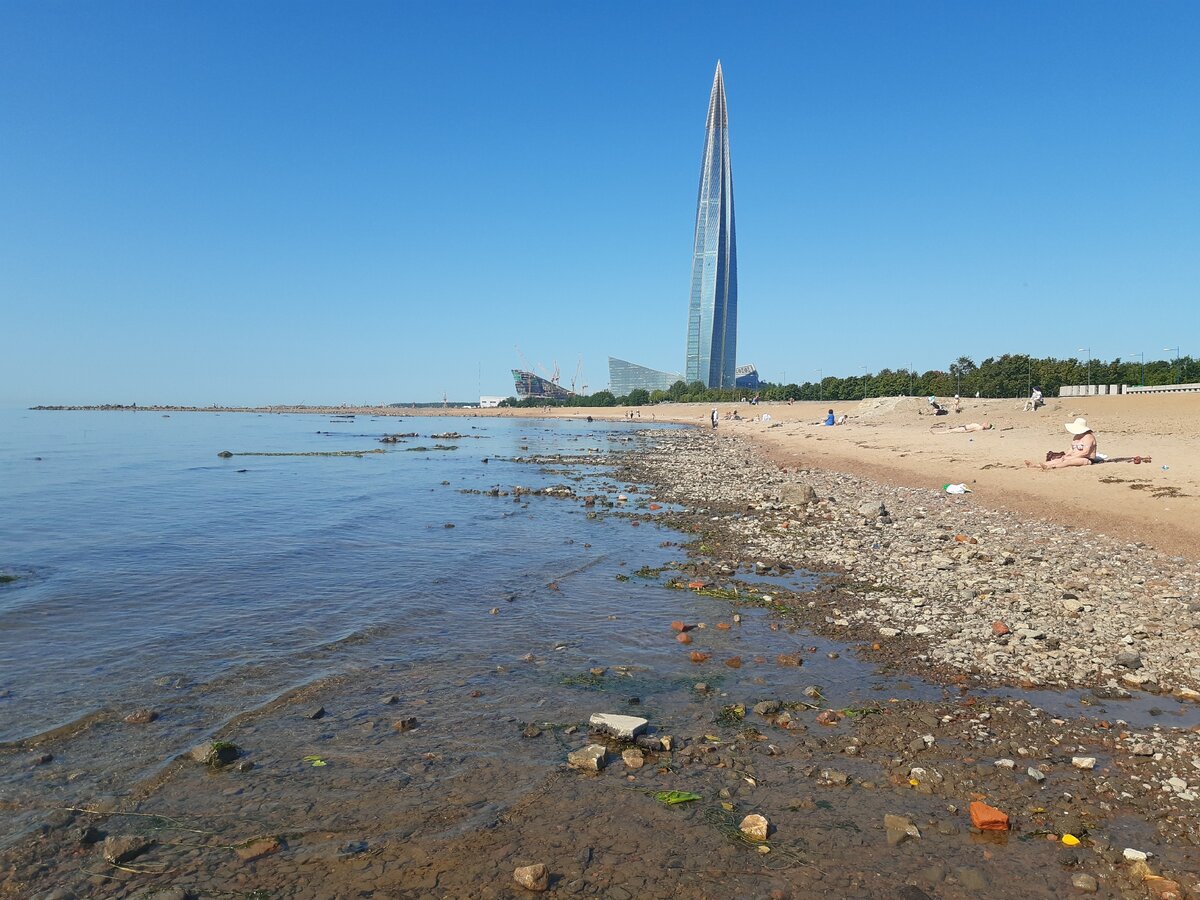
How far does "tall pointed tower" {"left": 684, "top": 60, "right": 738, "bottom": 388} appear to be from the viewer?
190m

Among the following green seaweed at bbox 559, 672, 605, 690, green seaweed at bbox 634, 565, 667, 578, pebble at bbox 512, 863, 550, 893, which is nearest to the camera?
pebble at bbox 512, 863, 550, 893

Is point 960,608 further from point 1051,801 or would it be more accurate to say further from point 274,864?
point 274,864

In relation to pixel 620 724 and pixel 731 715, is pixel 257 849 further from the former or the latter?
pixel 731 715

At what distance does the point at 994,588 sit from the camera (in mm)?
11227

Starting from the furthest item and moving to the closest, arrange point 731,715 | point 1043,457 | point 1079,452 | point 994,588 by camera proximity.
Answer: point 1043,457, point 1079,452, point 994,588, point 731,715

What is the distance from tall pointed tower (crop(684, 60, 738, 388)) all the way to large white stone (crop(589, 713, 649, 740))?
18945 centimetres

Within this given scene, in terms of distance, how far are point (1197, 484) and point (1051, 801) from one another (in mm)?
17518

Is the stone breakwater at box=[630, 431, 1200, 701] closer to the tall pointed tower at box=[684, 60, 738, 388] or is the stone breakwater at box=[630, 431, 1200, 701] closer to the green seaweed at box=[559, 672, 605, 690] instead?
the green seaweed at box=[559, 672, 605, 690]

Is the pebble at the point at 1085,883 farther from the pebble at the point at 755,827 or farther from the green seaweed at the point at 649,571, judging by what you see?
the green seaweed at the point at 649,571

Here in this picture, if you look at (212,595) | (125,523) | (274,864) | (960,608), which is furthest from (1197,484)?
(125,523)

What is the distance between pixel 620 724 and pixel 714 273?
19211cm

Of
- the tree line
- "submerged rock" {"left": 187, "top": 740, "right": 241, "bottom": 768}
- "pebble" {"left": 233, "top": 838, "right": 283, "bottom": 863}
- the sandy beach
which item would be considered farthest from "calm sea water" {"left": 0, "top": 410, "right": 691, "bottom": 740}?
the tree line

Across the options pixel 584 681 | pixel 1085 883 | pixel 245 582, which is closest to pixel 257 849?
pixel 584 681

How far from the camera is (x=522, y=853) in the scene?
16.9 ft
